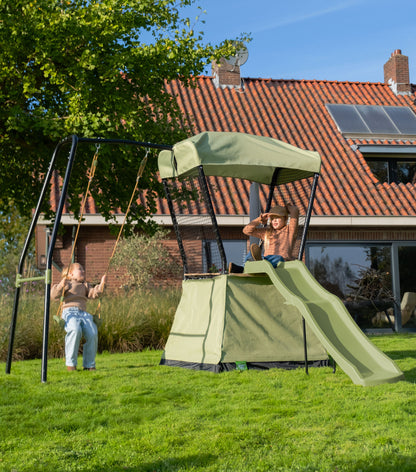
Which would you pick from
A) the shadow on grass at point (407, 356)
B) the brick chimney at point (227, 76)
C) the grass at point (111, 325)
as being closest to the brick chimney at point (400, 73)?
the brick chimney at point (227, 76)

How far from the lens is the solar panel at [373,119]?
1673cm

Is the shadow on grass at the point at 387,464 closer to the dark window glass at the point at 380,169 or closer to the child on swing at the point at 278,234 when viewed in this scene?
the child on swing at the point at 278,234

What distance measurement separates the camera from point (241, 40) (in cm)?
1127

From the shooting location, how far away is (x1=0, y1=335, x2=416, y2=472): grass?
11.9ft

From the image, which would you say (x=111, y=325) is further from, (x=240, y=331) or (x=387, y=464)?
(x=387, y=464)

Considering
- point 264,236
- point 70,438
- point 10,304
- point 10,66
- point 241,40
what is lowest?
point 70,438

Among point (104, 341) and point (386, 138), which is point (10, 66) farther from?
point (386, 138)

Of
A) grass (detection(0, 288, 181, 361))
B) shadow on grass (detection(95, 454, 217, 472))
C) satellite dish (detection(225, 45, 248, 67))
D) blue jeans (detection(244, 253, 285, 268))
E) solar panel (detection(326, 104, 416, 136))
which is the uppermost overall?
satellite dish (detection(225, 45, 248, 67))

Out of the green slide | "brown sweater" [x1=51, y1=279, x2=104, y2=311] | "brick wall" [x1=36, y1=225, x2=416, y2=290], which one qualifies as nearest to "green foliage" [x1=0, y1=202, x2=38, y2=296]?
"brick wall" [x1=36, y1=225, x2=416, y2=290]

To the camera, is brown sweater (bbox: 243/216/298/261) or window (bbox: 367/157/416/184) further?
window (bbox: 367/157/416/184)

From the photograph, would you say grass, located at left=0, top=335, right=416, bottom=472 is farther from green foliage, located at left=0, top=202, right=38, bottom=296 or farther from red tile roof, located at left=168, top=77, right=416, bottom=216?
green foliage, located at left=0, top=202, right=38, bottom=296

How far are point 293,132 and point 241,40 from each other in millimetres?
6238

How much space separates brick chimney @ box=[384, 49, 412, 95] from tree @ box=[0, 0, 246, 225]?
401 inches

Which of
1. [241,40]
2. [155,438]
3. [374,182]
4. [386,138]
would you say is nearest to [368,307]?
[374,182]
